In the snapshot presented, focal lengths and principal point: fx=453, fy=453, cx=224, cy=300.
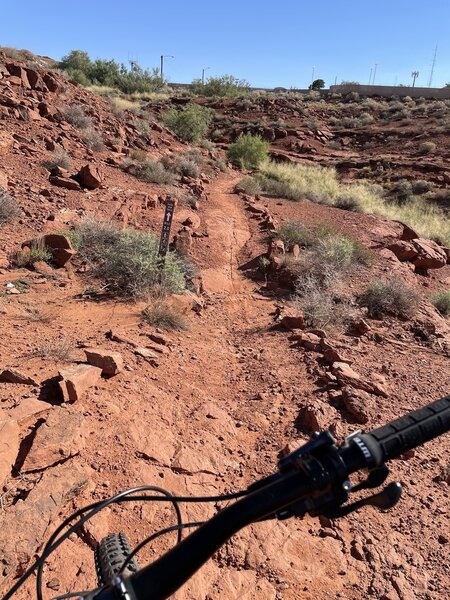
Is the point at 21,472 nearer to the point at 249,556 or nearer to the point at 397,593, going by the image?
the point at 249,556

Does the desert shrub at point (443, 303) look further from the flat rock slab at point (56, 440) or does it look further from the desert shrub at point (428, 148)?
the desert shrub at point (428, 148)

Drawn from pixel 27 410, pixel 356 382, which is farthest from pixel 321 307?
pixel 27 410

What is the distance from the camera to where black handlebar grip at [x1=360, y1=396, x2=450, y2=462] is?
3.63 feet

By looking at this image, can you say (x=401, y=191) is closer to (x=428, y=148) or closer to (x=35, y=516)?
(x=428, y=148)

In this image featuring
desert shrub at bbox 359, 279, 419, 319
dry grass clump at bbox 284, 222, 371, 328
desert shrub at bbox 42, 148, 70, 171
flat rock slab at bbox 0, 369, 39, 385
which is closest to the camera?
flat rock slab at bbox 0, 369, 39, 385

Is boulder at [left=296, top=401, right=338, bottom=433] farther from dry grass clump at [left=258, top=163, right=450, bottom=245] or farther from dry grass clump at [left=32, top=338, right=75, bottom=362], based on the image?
dry grass clump at [left=258, top=163, right=450, bottom=245]

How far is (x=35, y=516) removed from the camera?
9.00 ft

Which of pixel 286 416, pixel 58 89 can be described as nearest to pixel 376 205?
pixel 58 89

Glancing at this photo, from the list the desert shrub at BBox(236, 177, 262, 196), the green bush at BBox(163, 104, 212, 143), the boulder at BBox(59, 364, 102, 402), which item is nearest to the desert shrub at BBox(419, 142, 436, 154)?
the green bush at BBox(163, 104, 212, 143)

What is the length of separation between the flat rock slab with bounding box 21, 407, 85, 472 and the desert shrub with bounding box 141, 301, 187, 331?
2.27 metres

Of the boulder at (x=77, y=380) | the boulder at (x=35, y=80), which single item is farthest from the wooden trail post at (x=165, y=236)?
the boulder at (x=35, y=80)

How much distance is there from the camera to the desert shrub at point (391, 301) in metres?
7.37

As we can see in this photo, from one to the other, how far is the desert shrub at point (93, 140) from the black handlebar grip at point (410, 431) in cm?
1469

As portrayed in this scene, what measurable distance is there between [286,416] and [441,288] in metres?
6.62
